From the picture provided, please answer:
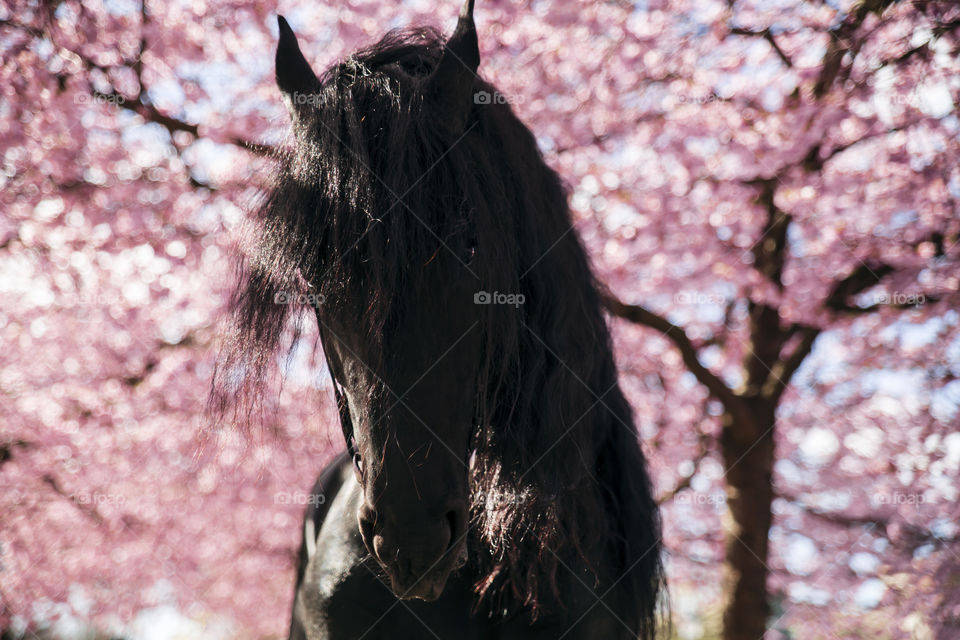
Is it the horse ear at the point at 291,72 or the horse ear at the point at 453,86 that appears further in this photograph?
the horse ear at the point at 291,72

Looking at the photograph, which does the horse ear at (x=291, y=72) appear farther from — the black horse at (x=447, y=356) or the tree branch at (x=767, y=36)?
the tree branch at (x=767, y=36)

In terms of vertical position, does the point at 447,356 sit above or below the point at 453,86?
below

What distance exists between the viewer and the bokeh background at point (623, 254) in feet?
16.5

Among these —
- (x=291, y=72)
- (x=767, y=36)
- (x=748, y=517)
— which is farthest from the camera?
(x=748, y=517)

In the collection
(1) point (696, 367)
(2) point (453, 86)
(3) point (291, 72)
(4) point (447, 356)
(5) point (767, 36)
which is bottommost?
(4) point (447, 356)

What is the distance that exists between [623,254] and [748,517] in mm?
2345

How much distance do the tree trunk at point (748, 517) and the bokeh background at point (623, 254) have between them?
51 millimetres

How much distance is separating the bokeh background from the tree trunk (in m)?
0.05

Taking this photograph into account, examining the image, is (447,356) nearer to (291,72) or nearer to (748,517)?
(291,72)

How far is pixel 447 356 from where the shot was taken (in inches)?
57.0

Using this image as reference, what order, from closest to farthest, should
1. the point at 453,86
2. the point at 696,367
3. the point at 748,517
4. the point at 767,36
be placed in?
1. the point at 453,86
2. the point at 767,36
3. the point at 748,517
4. the point at 696,367

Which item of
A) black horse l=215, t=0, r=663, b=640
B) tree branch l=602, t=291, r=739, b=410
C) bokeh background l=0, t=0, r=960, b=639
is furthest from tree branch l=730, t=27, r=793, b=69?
black horse l=215, t=0, r=663, b=640

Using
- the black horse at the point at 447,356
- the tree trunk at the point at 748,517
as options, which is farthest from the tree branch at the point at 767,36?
the black horse at the point at 447,356

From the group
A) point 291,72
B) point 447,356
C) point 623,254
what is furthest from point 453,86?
point 623,254
